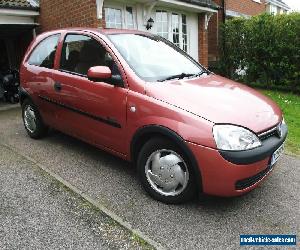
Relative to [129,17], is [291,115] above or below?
below

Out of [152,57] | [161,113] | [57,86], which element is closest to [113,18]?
[57,86]

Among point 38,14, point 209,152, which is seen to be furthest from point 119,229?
point 38,14

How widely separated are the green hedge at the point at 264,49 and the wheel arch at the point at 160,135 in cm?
879

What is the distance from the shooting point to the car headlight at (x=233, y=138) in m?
3.09

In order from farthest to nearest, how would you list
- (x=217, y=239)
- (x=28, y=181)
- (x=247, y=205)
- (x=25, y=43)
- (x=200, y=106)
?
1. (x=25, y=43)
2. (x=28, y=181)
3. (x=247, y=205)
4. (x=200, y=106)
5. (x=217, y=239)

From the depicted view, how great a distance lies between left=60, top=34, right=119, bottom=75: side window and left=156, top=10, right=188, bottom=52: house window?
7.49m

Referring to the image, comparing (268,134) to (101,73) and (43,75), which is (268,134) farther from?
(43,75)

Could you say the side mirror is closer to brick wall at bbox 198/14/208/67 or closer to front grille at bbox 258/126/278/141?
front grille at bbox 258/126/278/141

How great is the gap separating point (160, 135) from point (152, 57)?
120 cm

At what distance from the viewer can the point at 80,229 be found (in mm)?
3178

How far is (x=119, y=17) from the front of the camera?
33.5 ft

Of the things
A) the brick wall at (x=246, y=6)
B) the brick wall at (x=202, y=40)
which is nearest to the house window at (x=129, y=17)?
the brick wall at (x=202, y=40)

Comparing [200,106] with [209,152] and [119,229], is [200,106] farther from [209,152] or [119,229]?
[119,229]

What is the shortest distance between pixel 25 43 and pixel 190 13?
6085 millimetres
